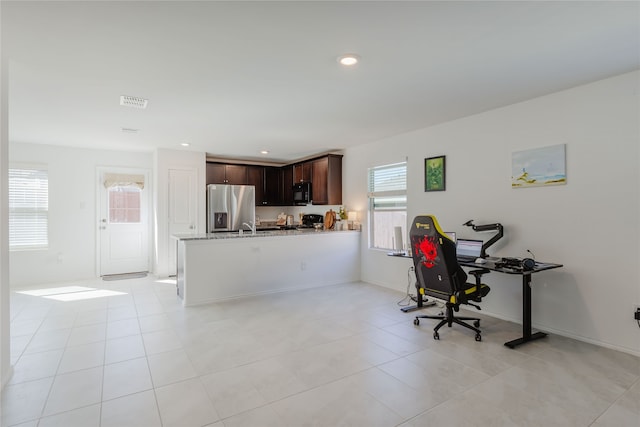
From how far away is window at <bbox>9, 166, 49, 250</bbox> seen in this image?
562 centimetres

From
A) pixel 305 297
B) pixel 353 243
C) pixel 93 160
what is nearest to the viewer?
pixel 305 297

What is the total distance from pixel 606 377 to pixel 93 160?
25.1 feet

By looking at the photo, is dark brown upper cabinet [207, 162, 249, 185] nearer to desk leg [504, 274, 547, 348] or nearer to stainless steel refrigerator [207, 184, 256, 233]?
stainless steel refrigerator [207, 184, 256, 233]

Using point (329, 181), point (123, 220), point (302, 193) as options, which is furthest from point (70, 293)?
point (329, 181)

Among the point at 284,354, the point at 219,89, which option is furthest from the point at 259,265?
the point at 219,89

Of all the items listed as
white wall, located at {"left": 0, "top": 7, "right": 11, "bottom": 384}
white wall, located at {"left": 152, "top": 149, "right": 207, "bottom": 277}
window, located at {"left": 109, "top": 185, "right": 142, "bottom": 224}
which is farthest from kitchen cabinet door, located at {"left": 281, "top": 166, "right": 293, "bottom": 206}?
white wall, located at {"left": 0, "top": 7, "right": 11, "bottom": 384}

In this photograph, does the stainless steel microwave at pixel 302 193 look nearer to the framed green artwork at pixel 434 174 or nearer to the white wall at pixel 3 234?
the framed green artwork at pixel 434 174

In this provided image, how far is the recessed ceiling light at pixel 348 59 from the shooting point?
2.46 meters

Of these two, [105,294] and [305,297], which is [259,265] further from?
[105,294]

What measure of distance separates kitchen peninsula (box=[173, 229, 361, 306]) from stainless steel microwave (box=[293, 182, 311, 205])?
1.30 m

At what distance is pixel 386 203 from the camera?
17.6ft

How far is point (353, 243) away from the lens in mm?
5801

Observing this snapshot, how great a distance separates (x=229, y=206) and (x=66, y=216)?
283 centimetres

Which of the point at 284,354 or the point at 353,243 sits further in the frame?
the point at 353,243
